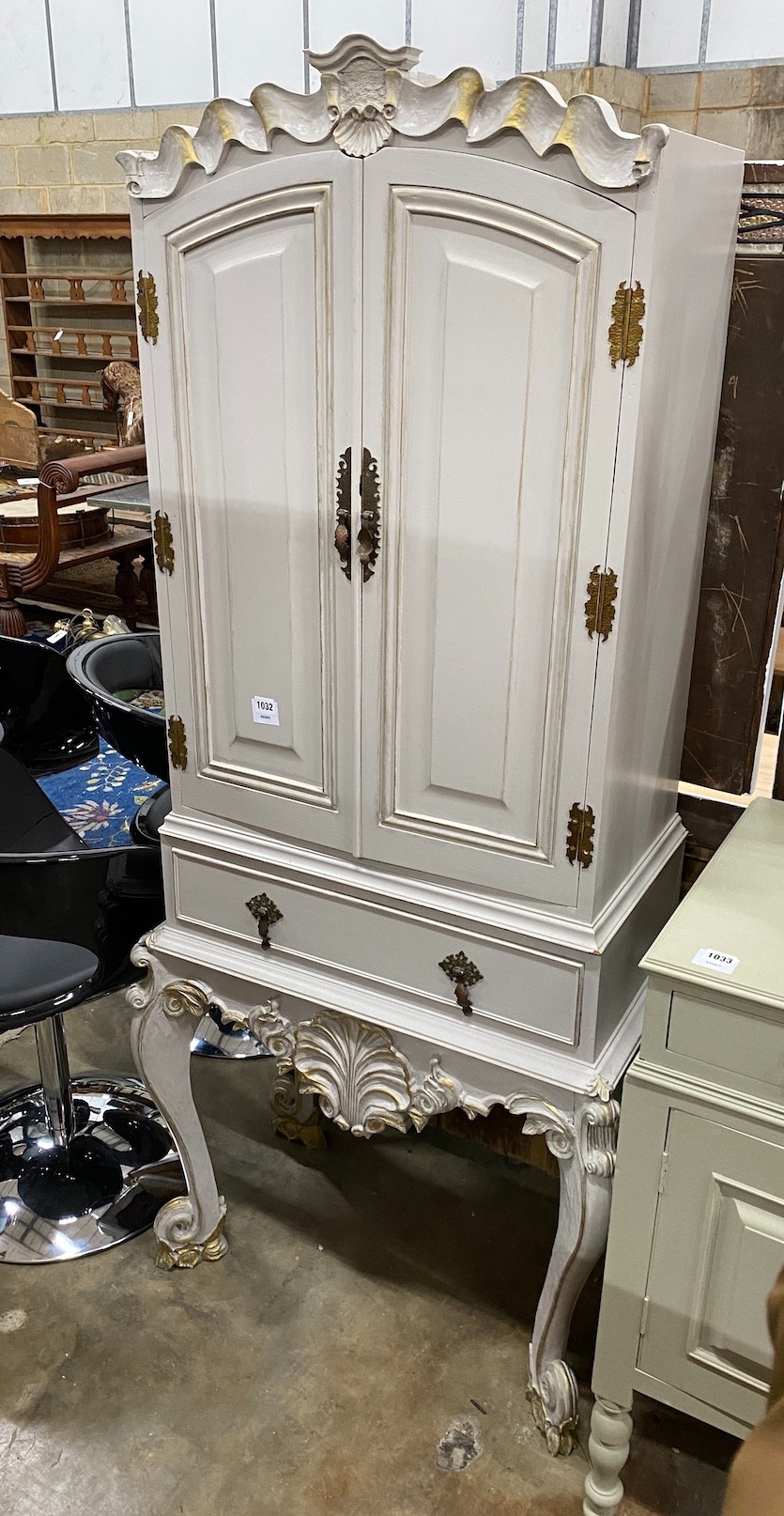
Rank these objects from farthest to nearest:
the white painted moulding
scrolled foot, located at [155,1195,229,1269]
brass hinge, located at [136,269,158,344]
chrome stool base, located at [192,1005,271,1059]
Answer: chrome stool base, located at [192,1005,271,1059], scrolled foot, located at [155,1195,229,1269], brass hinge, located at [136,269,158,344], the white painted moulding

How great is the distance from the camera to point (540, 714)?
1511 millimetres

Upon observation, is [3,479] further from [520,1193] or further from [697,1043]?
[697,1043]

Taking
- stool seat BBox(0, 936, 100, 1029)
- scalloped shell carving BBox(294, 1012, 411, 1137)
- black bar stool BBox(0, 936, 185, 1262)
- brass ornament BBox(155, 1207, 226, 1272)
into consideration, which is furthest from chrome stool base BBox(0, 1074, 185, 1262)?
scalloped shell carving BBox(294, 1012, 411, 1137)

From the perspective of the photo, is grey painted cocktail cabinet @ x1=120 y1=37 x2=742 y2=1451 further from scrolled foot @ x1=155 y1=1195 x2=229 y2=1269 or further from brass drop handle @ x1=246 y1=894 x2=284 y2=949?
scrolled foot @ x1=155 y1=1195 x2=229 y2=1269

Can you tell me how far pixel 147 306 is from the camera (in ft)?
5.34

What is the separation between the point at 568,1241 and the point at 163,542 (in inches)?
46.5

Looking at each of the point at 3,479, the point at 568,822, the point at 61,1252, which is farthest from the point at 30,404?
the point at 568,822

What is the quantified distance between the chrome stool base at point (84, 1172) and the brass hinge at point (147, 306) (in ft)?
5.18

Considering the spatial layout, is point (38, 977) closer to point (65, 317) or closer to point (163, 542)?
point (163, 542)

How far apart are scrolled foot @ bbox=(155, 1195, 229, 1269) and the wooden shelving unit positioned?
19.1ft

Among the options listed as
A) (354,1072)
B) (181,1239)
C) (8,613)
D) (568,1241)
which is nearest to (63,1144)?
(181,1239)

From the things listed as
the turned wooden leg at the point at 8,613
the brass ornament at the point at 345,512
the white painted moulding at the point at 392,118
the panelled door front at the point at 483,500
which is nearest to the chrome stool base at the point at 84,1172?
the panelled door front at the point at 483,500

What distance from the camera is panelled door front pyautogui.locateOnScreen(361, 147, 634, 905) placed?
4.35 ft

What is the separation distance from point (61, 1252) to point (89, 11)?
258 inches
